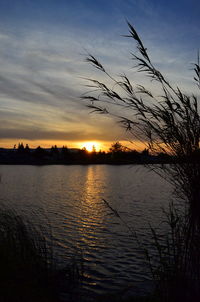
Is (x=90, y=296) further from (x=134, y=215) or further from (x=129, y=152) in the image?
(x=134, y=215)

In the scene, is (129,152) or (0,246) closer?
(129,152)

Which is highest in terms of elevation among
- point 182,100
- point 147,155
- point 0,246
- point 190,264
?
point 182,100

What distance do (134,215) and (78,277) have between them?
11.4m

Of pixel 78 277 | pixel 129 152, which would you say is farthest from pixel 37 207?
pixel 129 152

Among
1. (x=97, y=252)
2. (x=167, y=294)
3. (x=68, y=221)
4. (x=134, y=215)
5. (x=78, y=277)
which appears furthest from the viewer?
(x=134, y=215)

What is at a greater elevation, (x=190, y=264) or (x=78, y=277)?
(x=190, y=264)

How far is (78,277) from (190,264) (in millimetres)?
5350

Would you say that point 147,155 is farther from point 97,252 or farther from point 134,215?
point 134,215

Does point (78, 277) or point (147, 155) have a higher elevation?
point (147, 155)

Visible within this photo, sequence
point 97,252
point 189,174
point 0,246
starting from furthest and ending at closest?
point 97,252, point 0,246, point 189,174

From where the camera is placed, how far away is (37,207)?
23141 mm

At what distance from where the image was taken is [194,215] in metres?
3.93

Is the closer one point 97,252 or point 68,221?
point 97,252

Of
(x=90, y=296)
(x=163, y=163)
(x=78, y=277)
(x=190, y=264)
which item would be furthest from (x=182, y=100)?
(x=78, y=277)
